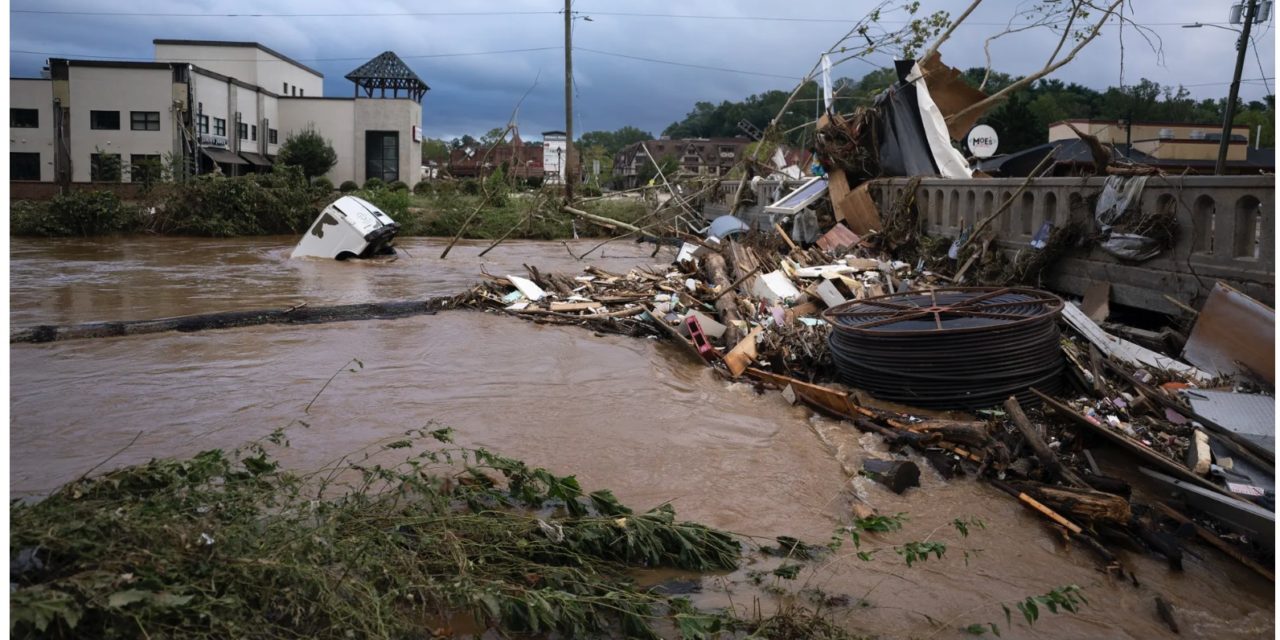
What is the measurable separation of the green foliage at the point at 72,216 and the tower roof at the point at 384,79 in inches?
1150

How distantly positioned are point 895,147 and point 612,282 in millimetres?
5635

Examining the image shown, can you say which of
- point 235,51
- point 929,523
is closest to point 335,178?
point 235,51

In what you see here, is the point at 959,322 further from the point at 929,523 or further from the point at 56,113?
the point at 56,113

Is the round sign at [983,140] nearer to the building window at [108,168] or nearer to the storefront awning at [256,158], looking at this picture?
the building window at [108,168]

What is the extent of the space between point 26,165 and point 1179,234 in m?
46.4

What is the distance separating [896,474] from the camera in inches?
244

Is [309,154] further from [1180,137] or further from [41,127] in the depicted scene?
[1180,137]

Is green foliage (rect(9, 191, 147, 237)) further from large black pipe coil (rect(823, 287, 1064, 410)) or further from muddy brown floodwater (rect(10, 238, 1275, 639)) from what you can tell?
large black pipe coil (rect(823, 287, 1064, 410))

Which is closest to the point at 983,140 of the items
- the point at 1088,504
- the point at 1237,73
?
the point at 1237,73

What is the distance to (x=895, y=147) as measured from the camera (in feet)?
53.6

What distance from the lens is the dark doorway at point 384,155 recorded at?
53.6m

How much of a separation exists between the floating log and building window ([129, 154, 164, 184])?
2893 cm

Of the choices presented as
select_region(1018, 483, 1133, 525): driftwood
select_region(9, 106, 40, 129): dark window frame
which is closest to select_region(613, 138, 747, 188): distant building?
select_region(9, 106, 40, 129): dark window frame

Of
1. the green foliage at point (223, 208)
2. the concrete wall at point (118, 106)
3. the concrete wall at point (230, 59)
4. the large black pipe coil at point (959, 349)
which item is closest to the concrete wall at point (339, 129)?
the concrete wall at point (230, 59)
